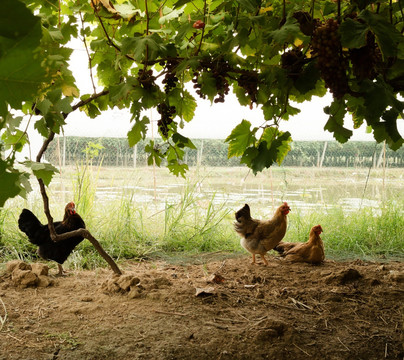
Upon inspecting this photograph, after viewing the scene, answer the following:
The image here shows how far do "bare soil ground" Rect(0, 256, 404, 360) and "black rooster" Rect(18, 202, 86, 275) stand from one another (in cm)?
19

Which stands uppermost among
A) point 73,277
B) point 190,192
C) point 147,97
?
point 147,97

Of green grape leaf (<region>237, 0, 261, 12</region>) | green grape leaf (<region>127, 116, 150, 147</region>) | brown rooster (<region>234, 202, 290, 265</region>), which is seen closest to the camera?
green grape leaf (<region>237, 0, 261, 12</region>)

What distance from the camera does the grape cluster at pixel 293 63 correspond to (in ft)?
4.16

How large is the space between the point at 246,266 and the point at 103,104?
184 centimetres

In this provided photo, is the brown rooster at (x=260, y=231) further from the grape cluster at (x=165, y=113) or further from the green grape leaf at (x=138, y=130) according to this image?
the green grape leaf at (x=138, y=130)

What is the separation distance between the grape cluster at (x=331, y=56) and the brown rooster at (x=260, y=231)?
2322 millimetres

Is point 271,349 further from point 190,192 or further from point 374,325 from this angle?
point 190,192

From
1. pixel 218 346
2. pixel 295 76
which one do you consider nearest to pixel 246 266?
pixel 218 346

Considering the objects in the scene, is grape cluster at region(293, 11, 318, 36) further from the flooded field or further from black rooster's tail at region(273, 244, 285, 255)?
the flooded field

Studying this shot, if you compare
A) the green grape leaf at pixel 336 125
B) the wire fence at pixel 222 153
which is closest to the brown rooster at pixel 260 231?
the green grape leaf at pixel 336 125

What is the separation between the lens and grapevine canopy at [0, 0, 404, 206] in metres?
0.98

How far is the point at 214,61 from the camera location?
140cm

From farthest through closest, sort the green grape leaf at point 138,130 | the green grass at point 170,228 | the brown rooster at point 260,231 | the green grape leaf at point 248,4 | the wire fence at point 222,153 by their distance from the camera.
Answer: the wire fence at point 222,153
the green grass at point 170,228
the brown rooster at point 260,231
the green grape leaf at point 138,130
the green grape leaf at point 248,4

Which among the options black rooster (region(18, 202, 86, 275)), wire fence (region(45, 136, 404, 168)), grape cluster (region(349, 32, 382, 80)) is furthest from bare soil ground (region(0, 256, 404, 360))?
wire fence (region(45, 136, 404, 168))
